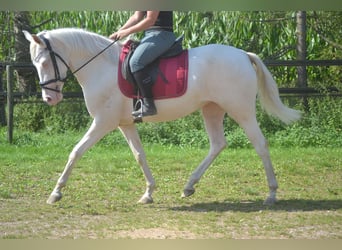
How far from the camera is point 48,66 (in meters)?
6.48

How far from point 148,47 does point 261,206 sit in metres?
1.97

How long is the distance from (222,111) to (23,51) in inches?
287

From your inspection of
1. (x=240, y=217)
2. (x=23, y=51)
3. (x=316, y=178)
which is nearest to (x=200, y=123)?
(x=316, y=178)

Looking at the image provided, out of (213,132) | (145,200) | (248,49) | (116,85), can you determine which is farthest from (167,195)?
(248,49)

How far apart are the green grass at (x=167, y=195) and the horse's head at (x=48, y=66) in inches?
45.8

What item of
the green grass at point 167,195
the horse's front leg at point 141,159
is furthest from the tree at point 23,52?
the horse's front leg at point 141,159

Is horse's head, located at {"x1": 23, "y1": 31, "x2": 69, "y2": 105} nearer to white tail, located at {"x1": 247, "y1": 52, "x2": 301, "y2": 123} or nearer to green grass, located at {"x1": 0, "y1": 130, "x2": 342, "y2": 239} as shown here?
green grass, located at {"x1": 0, "y1": 130, "x2": 342, "y2": 239}

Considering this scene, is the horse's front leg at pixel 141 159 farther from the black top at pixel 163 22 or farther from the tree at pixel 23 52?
the tree at pixel 23 52

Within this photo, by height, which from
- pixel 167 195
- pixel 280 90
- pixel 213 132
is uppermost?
pixel 213 132

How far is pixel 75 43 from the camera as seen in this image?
667 centimetres

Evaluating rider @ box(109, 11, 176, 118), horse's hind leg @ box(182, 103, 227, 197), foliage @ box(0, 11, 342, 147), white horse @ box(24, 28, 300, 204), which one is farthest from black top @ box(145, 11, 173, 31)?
foliage @ box(0, 11, 342, 147)

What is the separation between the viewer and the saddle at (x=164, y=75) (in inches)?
259

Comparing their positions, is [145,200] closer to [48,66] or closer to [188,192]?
[188,192]

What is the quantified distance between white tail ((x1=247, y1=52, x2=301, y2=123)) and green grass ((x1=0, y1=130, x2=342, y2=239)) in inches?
35.9
